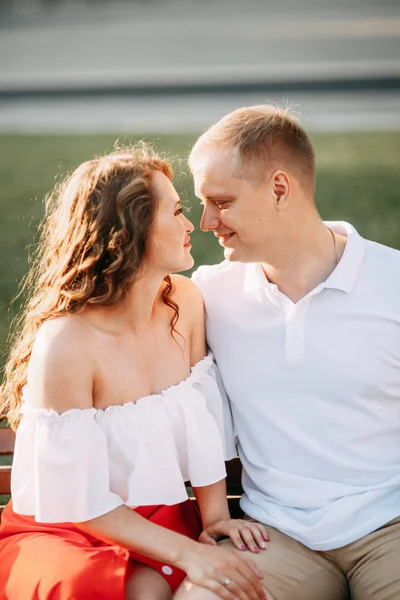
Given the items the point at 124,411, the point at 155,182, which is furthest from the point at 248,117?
the point at 124,411

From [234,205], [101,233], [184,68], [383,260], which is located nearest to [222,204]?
[234,205]

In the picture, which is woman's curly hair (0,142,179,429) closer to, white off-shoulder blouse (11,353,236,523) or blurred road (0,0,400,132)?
white off-shoulder blouse (11,353,236,523)

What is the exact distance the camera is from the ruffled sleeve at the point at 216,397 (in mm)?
2830

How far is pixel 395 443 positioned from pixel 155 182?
1.09 m

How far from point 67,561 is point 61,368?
540mm

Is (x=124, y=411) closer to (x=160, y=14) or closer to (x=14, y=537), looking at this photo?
(x=14, y=537)

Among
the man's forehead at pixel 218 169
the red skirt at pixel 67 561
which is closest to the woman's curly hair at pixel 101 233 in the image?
the man's forehead at pixel 218 169

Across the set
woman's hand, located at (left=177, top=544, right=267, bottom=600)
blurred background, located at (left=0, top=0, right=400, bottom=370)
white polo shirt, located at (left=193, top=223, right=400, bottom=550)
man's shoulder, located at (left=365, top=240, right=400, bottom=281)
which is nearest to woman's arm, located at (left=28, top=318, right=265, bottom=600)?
woman's hand, located at (left=177, top=544, right=267, bottom=600)

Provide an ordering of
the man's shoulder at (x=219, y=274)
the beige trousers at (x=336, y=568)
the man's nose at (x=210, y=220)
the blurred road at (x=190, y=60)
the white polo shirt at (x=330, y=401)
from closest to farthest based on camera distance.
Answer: the beige trousers at (x=336, y=568) → the white polo shirt at (x=330, y=401) → the man's nose at (x=210, y=220) → the man's shoulder at (x=219, y=274) → the blurred road at (x=190, y=60)

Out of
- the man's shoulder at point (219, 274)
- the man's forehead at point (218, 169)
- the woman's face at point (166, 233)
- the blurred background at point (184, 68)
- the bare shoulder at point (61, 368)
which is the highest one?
the blurred background at point (184, 68)

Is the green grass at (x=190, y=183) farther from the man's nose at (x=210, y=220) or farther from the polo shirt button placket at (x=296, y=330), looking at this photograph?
the polo shirt button placket at (x=296, y=330)

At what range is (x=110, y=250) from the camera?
8.63ft

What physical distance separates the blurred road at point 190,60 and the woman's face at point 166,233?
12347mm

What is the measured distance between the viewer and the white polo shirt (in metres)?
2.72
